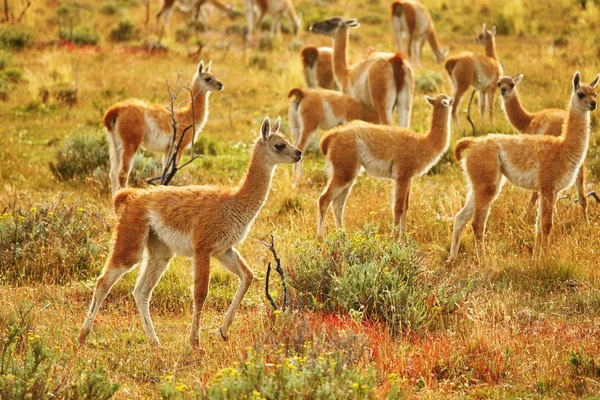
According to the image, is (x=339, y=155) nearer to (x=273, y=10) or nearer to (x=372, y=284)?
(x=372, y=284)

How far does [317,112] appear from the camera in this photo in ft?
38.9

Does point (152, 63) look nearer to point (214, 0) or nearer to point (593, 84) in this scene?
point (214, 0)

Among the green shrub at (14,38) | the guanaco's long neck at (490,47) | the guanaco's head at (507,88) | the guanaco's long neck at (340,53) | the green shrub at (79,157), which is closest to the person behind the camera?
the guanaco's head at (507,88)

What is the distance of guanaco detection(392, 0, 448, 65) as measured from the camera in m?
19.5

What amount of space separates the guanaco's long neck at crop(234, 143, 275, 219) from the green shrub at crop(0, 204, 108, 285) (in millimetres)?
2365

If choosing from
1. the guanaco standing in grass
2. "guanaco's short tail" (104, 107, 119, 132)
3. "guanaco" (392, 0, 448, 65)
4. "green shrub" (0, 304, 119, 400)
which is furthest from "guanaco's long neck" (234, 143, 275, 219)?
"guanaco" (392, 0, 448, 65)

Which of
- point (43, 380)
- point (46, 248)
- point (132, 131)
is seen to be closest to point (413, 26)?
point (132, 131)

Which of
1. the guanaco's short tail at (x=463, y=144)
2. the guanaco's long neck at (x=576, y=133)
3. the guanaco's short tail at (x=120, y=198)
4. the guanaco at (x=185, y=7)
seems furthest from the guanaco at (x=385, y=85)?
the guanaco at (x=185, y=7)

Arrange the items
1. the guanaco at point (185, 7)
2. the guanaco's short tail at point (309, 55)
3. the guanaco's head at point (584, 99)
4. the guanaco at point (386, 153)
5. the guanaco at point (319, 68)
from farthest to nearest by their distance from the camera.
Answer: the guanaco at point (185, 7) → the guanaco at point (319, 68) → the guanaco's short tail at point (309, 55) → the guanaco at point (386, 153) → the guanaco's head at point (584, 99)

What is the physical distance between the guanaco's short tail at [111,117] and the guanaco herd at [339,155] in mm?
18

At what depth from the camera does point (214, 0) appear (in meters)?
26.4

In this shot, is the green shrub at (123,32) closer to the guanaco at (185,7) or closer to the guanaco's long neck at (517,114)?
the guanaco at (185,7)

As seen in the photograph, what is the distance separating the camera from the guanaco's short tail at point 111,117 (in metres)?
10.7

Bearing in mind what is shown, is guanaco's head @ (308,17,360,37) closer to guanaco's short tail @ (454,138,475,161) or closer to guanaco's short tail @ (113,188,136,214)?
guanaco's short tail @ (454,138,475,161)
